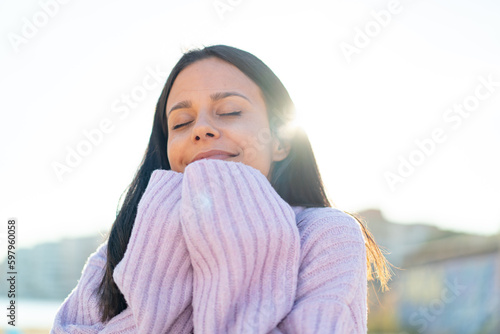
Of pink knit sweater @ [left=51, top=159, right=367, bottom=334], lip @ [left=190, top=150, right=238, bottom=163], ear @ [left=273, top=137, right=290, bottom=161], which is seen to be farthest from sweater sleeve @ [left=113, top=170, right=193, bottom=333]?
ear @ [left=273, top=137, right=290, bottom=161]

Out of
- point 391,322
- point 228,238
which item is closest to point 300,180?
point 228,238

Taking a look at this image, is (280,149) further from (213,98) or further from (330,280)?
(330,280)

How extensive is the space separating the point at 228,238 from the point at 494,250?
36.6 feet

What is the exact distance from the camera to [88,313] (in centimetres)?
166

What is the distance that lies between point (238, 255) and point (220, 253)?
5 centimetres

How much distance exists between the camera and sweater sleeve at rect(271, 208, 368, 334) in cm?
127

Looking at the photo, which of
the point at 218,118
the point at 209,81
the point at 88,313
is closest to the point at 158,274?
the point at 88,313

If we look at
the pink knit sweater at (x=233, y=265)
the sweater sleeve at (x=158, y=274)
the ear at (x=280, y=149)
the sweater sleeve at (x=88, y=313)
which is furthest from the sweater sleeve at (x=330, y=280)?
the sweater sleeve at (x=88, y=313)

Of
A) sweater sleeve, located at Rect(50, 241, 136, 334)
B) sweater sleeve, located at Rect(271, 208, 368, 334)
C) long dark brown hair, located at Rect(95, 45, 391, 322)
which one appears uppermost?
long dark brown hair, located at Rect(95, 45, 391, 322)

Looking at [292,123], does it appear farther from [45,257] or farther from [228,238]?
[45,257]

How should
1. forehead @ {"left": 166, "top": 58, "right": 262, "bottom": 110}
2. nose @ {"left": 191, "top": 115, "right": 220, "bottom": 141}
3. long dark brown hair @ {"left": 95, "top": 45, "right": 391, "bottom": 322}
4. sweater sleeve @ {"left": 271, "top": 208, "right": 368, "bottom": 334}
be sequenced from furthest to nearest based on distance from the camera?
long dark brown hair @ {"left": 95, "top": 45, "right": 391, "bottom": 322} → forehead @ {"left": 166, "top": 58, "right": 262, "bottom": 110} → nose @ {"left": 191, "top": 115, "right": 220, "bottom": 141} → sweater sleeve @ {"left": 271, "top": 208, "right": 368, "bottom": 334}

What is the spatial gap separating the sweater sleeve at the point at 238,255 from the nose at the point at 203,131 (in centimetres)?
28

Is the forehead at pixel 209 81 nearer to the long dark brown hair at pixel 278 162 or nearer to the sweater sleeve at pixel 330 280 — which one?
the long dark brown hair at pixel 278 162

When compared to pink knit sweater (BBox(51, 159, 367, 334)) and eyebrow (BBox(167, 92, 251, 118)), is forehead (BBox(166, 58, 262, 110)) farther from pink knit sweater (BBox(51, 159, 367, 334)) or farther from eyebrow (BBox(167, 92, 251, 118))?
pink knit sweater (BBox(51, 159, 367, 334))
